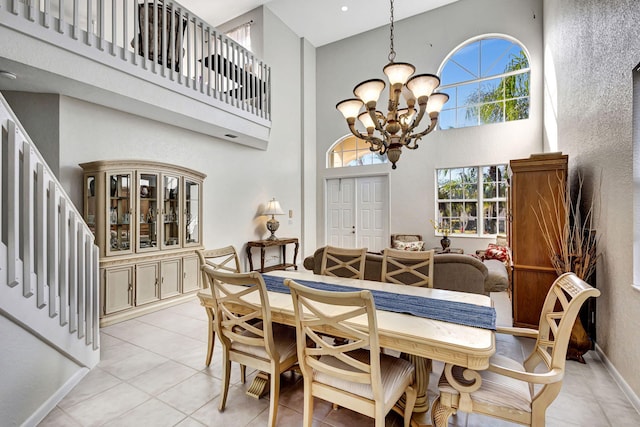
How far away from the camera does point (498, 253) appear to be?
15.7ft

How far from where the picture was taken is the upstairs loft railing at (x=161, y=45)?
2680 mm

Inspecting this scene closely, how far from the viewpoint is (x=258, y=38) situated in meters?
5.62

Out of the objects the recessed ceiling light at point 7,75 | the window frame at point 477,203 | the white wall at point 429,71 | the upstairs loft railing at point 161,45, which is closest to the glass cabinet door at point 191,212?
the upstairs loft railing at point 161,45

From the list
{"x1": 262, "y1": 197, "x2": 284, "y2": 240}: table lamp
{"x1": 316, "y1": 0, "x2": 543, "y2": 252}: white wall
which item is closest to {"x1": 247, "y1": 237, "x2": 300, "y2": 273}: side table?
{"x1": 262, "y1": 197, "x2": 284, "y2": 240}: table lamp

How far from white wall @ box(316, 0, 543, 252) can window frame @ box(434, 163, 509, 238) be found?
106 mm

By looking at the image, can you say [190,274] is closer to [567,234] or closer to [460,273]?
[460,273]

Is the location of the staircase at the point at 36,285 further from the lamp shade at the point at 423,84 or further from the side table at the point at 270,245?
the side table at the point at 270,245

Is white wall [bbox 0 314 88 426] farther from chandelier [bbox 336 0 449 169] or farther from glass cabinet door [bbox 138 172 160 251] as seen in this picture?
chandelier [bbox 336 0 449 169]

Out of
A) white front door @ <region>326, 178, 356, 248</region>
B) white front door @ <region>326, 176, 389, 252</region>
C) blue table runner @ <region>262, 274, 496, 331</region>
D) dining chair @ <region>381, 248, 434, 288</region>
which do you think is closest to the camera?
blue table runner @ <region>262, 274, 496, 331</region>

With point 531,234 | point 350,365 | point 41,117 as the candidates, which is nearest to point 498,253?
point 531,234

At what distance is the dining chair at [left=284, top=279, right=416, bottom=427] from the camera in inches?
51.1

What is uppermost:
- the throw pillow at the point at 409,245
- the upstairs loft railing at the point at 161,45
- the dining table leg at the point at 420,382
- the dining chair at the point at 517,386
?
the upstairs loft railing at the point at 161,45

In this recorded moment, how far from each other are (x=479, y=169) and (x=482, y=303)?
4419 mm

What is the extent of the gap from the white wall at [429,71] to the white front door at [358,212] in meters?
0.19
